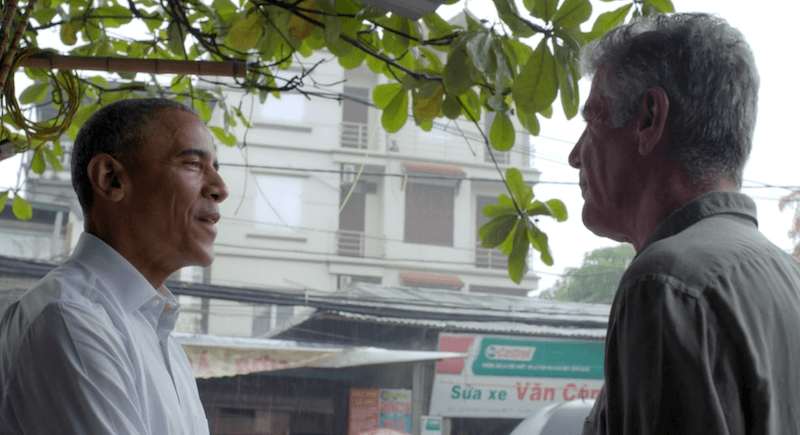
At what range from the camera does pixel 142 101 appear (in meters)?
1.21

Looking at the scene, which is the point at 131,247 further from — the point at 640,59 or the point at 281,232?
the point at 281,232

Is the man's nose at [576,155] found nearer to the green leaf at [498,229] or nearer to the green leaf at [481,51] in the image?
the green leaf at [481,51]

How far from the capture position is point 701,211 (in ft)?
2.28

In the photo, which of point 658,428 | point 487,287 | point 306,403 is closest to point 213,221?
point 658,428

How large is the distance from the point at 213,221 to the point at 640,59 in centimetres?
73

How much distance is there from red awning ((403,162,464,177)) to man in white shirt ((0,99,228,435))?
11.6 m

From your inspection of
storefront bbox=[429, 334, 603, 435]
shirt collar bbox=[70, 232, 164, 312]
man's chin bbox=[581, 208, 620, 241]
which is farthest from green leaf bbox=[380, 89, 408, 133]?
storefront bbox=[429, 334, 603, 435]

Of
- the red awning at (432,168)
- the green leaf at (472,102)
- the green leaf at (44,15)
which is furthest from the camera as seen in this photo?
the red awning at (432,168)

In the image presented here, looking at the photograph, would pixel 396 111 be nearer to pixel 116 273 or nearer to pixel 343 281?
pixel 116 273

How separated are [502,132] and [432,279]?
37.2ft

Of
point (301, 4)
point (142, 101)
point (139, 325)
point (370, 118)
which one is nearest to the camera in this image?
point (139, 325)

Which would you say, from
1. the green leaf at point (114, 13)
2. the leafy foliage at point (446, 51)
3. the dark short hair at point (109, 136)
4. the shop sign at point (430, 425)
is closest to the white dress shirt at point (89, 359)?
the dark short hair at point (109, 136)

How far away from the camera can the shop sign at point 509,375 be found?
372 inches

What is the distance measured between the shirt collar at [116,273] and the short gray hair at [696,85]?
Answer: 26.8 inches
